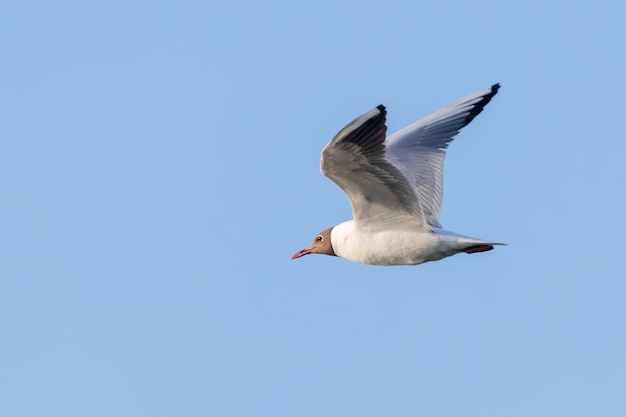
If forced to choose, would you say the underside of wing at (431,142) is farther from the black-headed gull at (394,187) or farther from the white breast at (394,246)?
the white breast at (394,246)

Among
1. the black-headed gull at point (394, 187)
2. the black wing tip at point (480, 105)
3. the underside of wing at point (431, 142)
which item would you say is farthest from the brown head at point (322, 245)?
the black wing tip at point (480, 105)

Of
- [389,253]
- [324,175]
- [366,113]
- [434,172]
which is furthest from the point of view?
[434,172]

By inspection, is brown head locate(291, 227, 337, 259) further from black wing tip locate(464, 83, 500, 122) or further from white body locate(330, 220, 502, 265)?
black wing tip locate(464, 83, 500, 122)

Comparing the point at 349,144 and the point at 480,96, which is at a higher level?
the point at 480,96

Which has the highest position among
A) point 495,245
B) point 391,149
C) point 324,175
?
point 391,149

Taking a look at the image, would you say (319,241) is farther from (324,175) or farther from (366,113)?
(366,113)

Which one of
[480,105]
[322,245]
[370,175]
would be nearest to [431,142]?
[480,105]

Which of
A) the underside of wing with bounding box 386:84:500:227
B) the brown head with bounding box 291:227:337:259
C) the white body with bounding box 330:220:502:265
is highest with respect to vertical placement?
the underside of wing with bounding box 386:84:500:227

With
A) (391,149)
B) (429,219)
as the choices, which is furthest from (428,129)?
(429,219)

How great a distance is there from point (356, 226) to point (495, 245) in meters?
1.58

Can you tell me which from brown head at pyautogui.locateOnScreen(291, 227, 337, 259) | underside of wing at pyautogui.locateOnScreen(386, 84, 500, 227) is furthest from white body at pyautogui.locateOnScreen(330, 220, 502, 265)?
underside of wing at pyautogui.locateOnScreen(386, 84, 500, 227)

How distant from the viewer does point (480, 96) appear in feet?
48.2

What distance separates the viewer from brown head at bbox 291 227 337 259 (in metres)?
14.1

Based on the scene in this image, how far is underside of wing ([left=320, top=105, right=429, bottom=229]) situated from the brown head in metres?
0.90
